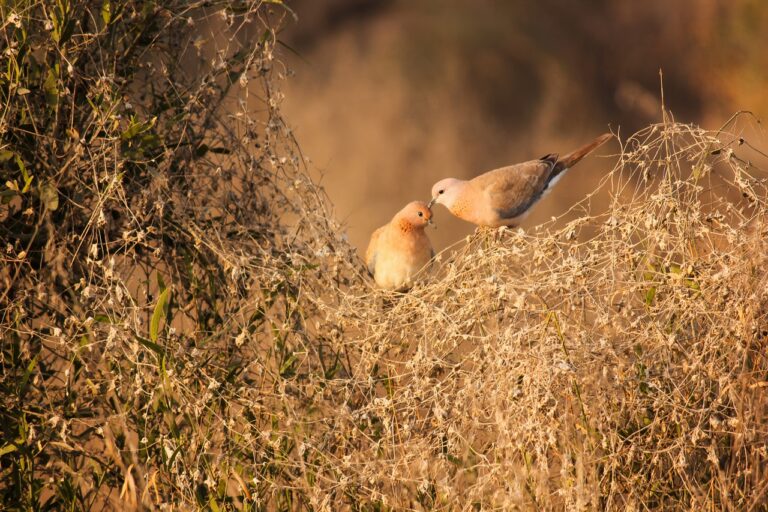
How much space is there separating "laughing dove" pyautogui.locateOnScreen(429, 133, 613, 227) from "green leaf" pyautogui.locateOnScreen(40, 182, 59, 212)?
139 cm

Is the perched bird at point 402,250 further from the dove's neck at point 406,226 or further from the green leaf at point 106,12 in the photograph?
the green leaf at point 106,12

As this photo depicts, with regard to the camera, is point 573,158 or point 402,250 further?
point 573,158

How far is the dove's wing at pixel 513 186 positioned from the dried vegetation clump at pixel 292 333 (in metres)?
0.70

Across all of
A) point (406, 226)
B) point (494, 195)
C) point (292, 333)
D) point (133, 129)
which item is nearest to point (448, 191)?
point (494, 195)

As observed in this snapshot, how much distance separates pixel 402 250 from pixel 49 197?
1105mm

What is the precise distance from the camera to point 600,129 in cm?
469

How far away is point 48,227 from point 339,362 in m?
0.80

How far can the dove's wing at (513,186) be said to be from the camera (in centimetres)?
367

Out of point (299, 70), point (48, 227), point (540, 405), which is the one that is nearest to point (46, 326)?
point (48, 227)

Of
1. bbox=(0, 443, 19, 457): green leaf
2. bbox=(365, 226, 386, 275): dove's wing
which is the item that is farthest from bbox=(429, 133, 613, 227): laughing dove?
bbox=(0, 443, 19, 457): green leaf

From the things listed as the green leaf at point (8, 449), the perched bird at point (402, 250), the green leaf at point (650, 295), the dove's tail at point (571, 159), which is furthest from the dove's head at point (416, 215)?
the green leaf at point (8, 449)

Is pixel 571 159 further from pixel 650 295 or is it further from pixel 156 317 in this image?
pixel 156 317

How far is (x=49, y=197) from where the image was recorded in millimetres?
2695

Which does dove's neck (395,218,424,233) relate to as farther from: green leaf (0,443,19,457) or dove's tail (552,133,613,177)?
green leaf (0,443,19,457)
